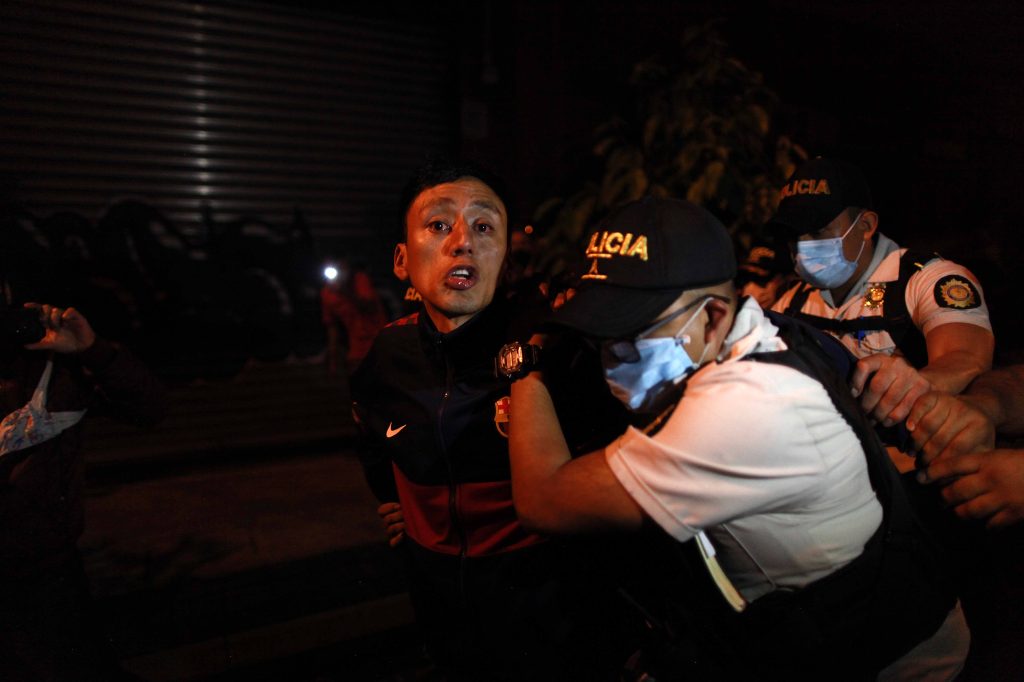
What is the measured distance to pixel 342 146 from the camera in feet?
26.8

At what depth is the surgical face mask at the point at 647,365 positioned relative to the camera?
1.57 metres

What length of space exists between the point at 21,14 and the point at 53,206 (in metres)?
1.88

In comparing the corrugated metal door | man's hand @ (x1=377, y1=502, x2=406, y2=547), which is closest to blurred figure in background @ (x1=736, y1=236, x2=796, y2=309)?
man's hand @ (x1=377, y1=502, x2=406, y2=547)

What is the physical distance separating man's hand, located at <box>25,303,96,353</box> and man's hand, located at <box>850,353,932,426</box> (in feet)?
8.87

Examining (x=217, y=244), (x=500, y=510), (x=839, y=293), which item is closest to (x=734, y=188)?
(x=839, y=293)

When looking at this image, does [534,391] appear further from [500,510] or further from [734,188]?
[734,188]

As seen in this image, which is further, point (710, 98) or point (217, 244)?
point (217, 244)

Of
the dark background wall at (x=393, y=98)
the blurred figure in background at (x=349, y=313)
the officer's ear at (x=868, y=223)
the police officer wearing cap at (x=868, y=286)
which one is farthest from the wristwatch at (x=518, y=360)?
the blurred figure in background at (x=349, y=313)

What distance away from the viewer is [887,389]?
1702mm

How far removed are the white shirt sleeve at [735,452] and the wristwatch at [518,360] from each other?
51cm

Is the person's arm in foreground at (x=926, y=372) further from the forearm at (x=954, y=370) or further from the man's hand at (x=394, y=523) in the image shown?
the man's hand at (x=394, y=523)

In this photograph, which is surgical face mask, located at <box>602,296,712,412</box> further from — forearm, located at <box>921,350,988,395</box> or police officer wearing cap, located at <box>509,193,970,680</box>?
forearm, located at <box>921,350,988,395</box>

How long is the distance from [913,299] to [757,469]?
1.93 metres

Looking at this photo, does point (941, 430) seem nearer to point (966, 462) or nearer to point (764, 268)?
point (966, 462)
